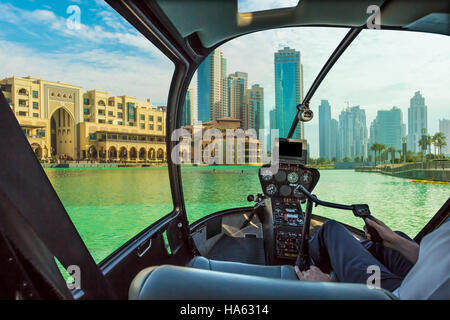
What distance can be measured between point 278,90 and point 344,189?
13527 mm

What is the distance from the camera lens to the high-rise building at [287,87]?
291 centimetres

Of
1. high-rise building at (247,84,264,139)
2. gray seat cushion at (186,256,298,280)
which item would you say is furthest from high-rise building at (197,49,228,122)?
gray seat cushion at (186,256,298,280)

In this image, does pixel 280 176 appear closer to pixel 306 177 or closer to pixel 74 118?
pixel 306 177

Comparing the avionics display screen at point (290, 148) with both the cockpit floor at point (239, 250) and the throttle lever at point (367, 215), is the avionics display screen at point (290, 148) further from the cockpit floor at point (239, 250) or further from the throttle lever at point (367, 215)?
the throttle lever at point (367, 215)

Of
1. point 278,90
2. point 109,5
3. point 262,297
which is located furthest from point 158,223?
point 278,90

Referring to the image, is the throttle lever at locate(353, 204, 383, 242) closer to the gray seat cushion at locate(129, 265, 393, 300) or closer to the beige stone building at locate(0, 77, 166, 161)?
the gray seat cushion at locate(129, 265, 393, 300)

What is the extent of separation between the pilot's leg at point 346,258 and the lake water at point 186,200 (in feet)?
0.76

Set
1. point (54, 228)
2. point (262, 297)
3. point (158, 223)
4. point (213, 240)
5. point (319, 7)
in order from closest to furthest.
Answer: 1. point (262, 297)
2. point (54, 228)
3. point (319, 7)
4. point (158, 223)
5. point (213, 240)

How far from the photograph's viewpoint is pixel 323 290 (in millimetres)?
477

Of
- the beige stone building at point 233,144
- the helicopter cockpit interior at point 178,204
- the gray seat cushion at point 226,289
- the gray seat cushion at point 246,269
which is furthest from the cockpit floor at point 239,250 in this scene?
the gray seat cushion at point 226,289

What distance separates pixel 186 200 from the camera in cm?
238

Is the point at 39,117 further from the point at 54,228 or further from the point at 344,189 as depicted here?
the point at 344,189

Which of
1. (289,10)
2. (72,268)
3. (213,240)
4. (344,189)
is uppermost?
(289,10)

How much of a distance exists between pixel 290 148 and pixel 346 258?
5.01ft
